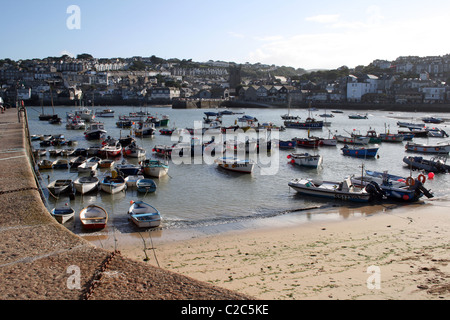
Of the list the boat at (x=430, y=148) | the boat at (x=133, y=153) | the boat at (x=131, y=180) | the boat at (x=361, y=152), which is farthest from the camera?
the boat at (x=430, y=148)

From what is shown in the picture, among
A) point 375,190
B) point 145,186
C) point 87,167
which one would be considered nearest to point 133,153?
point 87,167

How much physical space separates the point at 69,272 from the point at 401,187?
616 inches

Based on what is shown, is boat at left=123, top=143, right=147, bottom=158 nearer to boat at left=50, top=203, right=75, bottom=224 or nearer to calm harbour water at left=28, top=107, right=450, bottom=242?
calm harbour water at left=28, top=107, right=450, bottom=242

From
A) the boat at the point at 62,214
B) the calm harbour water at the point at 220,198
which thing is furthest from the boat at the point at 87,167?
the boat at the point at 62,214

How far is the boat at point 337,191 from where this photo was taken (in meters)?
17.5

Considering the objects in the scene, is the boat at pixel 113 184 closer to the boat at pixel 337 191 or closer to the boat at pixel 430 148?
the boat at pixel 337 191

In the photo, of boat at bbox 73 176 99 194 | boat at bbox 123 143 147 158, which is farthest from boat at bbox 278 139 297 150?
boat at bbox 73 176 99 194

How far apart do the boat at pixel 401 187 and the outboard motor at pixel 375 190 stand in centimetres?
13

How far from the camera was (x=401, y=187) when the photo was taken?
18188mm

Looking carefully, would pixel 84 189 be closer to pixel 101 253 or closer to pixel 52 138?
pixel 101 253

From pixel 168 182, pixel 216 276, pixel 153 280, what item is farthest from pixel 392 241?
pixel 168 182
